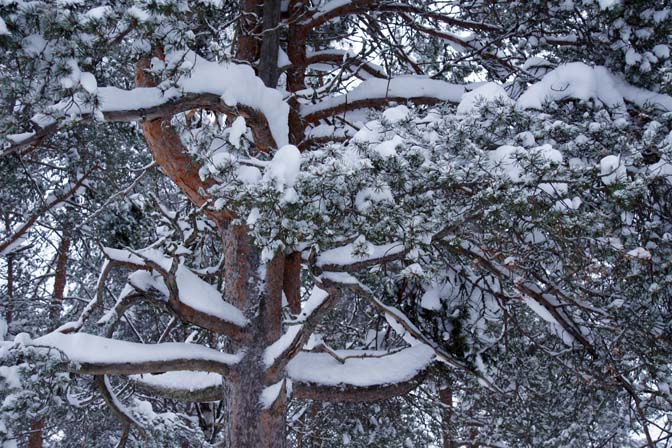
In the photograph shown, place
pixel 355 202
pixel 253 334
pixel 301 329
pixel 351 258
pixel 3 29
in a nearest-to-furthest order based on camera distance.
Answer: pixel 3 29
pixel 355 202
pixel 351 258
pixel 301 329
pixel 253 334

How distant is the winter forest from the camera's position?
11.9 ft

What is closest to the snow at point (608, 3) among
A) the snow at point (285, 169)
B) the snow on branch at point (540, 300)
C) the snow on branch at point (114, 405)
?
the snow on branch at point (540, 300)

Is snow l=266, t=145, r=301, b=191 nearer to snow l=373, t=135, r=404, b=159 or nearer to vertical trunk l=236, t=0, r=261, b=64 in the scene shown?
snow l=373, t=135, r=404, b=159

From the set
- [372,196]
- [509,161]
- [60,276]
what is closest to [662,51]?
[509,161]

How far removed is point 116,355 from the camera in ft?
15.2

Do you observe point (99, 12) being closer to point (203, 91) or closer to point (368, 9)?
point (203, 91)

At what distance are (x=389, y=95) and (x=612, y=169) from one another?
2739 millimetres

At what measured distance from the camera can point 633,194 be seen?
3.67m

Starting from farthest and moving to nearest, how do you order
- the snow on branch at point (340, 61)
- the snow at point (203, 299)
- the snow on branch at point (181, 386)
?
the snow on branch at point (340, 61)
the snow on branch at point (181, 386)
the snow at point (203, 299)

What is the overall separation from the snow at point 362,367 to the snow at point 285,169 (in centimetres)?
246

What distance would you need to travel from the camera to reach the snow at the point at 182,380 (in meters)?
5.67

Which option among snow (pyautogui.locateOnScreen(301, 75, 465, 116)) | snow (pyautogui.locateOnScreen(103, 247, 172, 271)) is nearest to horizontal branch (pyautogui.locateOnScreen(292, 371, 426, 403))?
snow (pyautogui.locateOnScreen(103, 247, 172, 271))

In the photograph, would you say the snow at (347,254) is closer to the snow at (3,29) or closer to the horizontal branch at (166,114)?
the horizontal branch at (166,114)

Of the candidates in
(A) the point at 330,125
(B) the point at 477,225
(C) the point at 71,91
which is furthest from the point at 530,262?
(C) the point at 71,91
